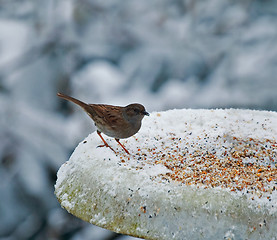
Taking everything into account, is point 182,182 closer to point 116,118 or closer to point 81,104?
point 116,118

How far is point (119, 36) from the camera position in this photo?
313 cm

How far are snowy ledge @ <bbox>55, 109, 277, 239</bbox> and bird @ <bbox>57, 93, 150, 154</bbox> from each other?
10 cm

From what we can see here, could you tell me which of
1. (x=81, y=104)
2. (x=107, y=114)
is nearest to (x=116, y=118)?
(x=107, y=114)

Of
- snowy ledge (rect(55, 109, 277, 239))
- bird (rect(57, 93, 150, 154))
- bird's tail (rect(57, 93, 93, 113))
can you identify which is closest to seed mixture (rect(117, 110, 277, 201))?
snowy ledge (rect(55, 109, 277, 239))

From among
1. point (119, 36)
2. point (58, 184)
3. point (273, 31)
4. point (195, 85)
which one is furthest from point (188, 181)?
point (273, 31)

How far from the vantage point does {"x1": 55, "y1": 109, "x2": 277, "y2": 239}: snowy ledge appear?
6.14ft

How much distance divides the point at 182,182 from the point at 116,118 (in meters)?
0.68

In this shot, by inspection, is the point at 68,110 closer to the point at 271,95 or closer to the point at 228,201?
the point at 228,201

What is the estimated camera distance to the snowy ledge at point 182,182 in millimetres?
1871

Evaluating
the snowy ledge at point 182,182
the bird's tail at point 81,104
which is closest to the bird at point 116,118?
the bird's tail at point 81,104

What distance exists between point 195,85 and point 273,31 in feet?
2.57

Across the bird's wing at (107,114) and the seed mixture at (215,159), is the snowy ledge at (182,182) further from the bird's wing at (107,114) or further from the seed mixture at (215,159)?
the bird's wing at (107,114)

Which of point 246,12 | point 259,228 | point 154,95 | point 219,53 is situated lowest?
point 259,228

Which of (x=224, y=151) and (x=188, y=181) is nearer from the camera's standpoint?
(x=188, y=181)
